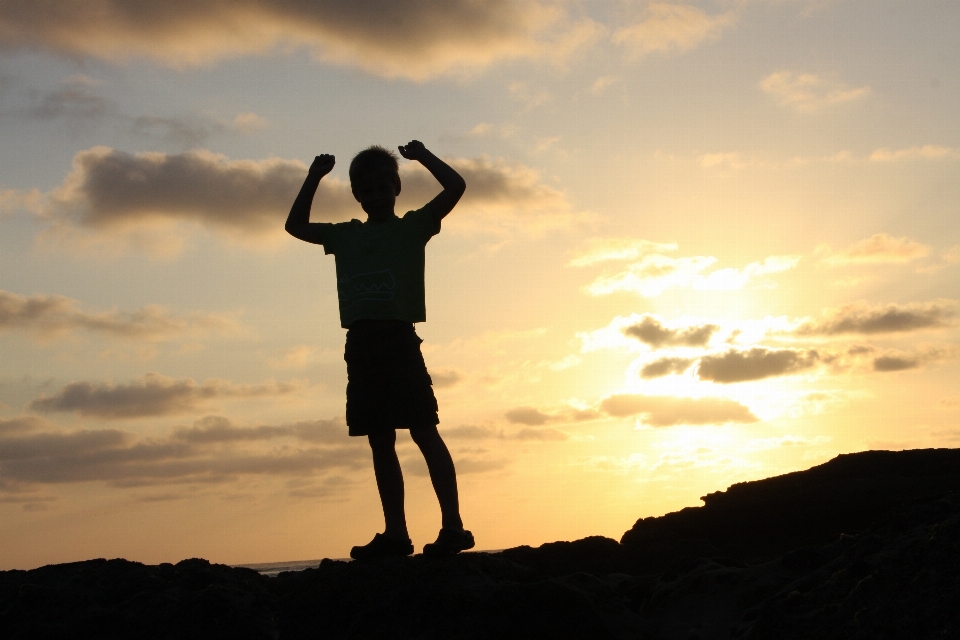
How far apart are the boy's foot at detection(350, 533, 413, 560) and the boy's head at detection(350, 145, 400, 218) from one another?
2.28 meters

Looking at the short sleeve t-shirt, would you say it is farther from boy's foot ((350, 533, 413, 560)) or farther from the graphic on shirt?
boy's foot ((350, 533, 413, 560))

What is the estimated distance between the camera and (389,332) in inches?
238

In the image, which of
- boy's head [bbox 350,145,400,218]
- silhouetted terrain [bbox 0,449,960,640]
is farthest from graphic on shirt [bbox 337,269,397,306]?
silhouetted terrain [bbox 0,449,960,640]

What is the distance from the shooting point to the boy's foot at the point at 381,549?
574cm

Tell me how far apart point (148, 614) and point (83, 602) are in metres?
0.42

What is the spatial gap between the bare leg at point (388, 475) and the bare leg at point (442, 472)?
8.3 inches

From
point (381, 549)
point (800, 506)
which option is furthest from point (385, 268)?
point (800, 506)

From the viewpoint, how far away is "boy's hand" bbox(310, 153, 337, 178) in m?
6.70

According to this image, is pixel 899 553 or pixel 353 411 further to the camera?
pixel 353 411

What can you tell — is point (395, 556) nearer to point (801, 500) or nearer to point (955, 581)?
point (955, 581)

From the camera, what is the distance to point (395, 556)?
5516 mm

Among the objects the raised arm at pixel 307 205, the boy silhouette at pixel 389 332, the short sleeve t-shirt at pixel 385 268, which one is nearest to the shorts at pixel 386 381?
the boy silhouette at pixel 389 332

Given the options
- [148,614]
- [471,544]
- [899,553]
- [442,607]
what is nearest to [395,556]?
[471,544]

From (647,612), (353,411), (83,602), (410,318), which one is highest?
(410,318)
